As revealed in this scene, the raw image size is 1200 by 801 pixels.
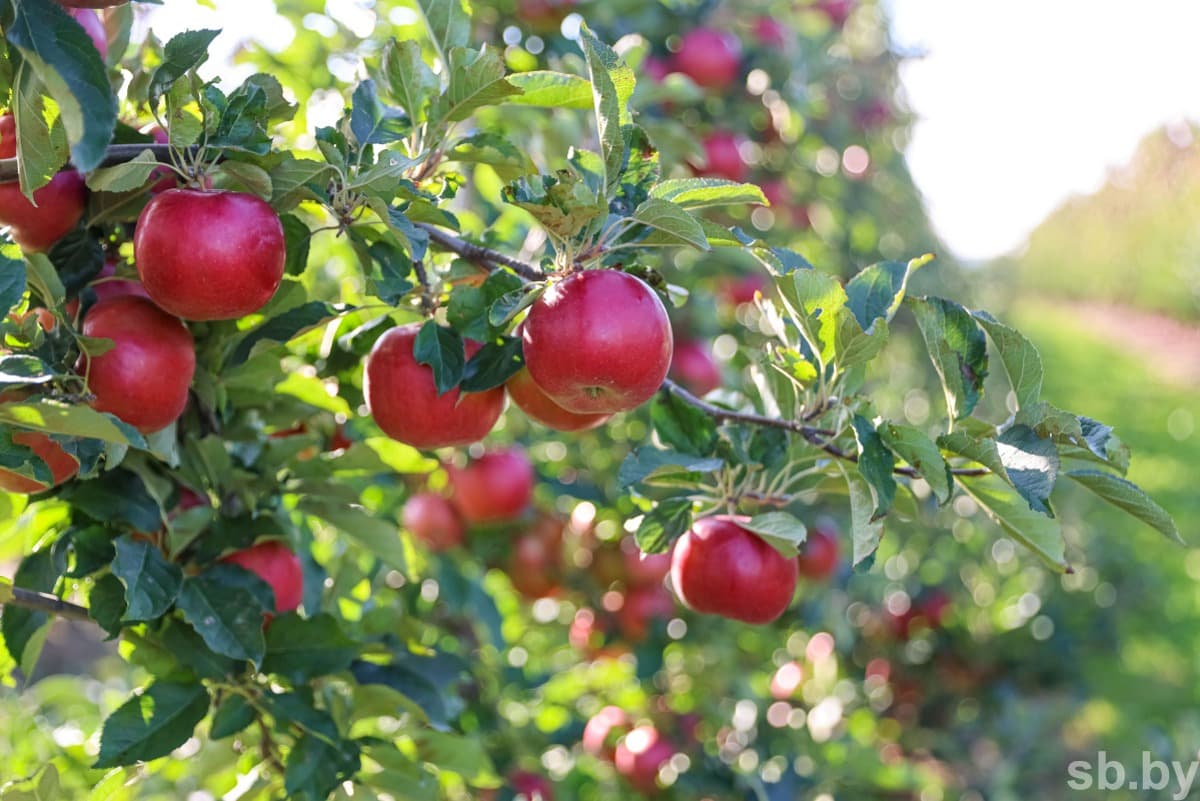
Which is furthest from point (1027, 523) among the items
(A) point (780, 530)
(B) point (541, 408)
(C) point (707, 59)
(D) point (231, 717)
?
(C) point (707, 59)

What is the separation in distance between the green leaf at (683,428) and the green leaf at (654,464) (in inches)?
1.1

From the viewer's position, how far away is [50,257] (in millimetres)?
1005

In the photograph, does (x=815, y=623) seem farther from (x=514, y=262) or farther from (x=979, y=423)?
(x=514, y=262)

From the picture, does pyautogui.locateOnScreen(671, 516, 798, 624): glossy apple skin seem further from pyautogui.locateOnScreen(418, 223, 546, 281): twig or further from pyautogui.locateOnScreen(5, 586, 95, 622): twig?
pyautogui.locateOnScreen(5, 586, 95, 622): twig

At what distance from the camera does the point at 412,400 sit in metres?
1.03

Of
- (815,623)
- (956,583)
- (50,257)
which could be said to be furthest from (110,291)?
(956,583)

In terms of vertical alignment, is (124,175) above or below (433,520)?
above

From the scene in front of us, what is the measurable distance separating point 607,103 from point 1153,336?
21.0 meters

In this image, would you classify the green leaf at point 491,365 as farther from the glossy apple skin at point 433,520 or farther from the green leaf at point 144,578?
the glossy apple skin at point 433,520

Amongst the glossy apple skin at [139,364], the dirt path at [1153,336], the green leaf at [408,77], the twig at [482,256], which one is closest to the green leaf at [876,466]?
the twig at [482,256]

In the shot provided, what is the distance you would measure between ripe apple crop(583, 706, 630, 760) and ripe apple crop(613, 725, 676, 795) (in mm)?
59

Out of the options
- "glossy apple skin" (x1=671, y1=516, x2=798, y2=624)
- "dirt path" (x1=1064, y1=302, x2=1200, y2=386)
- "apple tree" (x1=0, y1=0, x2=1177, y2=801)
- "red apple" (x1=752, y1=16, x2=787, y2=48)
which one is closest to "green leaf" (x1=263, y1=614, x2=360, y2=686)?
"apple tree" (x1=0, y1=0, x2=1177, y2=801)

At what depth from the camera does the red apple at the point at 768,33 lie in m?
2.58

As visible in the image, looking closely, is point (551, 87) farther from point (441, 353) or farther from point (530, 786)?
point (530, 786)
